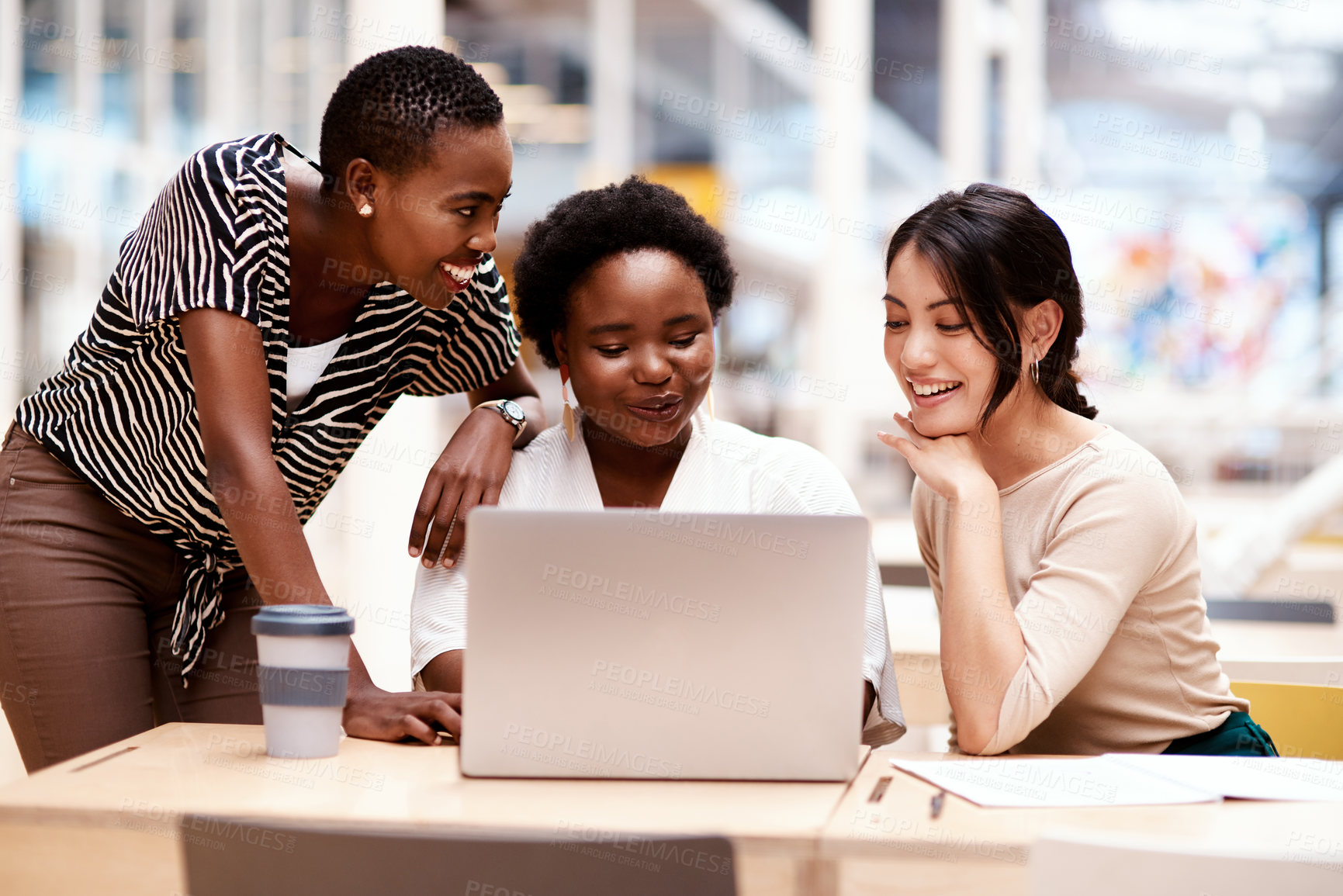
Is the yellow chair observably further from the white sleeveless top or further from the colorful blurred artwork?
the colorful blurred artwork

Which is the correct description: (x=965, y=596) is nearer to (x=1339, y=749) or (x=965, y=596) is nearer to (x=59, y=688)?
(x=1339, y=749)

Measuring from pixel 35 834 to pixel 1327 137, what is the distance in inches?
672

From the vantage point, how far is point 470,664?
1.18 meters

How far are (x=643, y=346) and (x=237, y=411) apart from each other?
590 mm

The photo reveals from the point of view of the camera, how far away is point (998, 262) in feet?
5.25

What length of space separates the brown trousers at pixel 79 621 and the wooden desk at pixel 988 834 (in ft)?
3.21

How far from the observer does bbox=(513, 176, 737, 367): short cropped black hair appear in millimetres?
1797

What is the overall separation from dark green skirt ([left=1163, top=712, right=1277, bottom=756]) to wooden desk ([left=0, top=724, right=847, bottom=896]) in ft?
2.01

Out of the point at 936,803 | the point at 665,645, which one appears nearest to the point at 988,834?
the point at 936,803

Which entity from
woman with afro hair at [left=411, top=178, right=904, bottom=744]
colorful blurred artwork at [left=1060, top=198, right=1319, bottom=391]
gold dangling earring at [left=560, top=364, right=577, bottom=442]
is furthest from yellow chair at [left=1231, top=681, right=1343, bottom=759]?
colorful blurred artwork at [left=1060, top=198, right=1319, bottom=391]

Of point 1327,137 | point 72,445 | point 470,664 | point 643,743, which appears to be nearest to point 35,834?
point 470,664

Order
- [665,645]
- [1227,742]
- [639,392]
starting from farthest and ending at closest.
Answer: [639,392] → [1227,742] → [665,645]

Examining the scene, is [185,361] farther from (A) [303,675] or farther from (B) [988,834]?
(B) [988,834]

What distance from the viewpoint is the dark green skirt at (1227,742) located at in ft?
5.07
